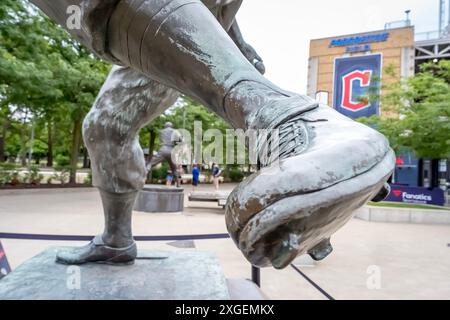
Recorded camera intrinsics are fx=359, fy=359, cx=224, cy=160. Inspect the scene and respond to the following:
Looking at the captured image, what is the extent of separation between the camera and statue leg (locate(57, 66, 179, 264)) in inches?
68.7

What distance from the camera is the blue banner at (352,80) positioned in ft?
86.6

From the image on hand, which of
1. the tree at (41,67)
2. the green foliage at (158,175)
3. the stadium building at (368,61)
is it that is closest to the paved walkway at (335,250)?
the tree at (41,67)

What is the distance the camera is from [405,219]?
9.18 metres

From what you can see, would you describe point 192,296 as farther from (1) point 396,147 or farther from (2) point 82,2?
(1) point 396,147

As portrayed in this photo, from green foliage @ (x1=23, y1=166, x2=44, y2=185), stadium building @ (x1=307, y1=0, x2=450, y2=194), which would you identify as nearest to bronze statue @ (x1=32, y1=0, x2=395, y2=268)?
green foliage @ (x1=23, y1=166, x2=44, y2=185)

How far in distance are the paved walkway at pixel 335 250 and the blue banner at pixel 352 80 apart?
19075 millimetres

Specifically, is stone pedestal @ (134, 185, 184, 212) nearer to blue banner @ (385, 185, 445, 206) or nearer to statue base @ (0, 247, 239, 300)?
statue base @ (0, 247, 239, 300)

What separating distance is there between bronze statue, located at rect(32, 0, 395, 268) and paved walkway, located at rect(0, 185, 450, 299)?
2707 millimetres

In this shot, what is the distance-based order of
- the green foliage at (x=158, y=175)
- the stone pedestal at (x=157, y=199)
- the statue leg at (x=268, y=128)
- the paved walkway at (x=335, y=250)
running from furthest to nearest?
the green foliage at (x=158, y=175) → the stone pedestal at (x=157, y=199) → the paved walkway at (x=335, y=250) → the statue leg at (x=268, y=128)

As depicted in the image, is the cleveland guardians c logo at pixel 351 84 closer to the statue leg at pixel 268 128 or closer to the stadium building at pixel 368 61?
the stadium building at pixel 368 61

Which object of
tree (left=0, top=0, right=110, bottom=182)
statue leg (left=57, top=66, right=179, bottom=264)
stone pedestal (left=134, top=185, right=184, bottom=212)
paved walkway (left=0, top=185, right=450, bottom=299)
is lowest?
paved walkway (left=0, top=185, right=450, bottom=299)

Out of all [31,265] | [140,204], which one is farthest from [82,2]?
[140,204]

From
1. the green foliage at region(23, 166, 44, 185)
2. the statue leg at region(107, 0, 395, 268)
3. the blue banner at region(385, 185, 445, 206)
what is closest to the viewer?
the statue leg at region(107, 0, 395, 268)

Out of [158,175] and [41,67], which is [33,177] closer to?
[41,67]
